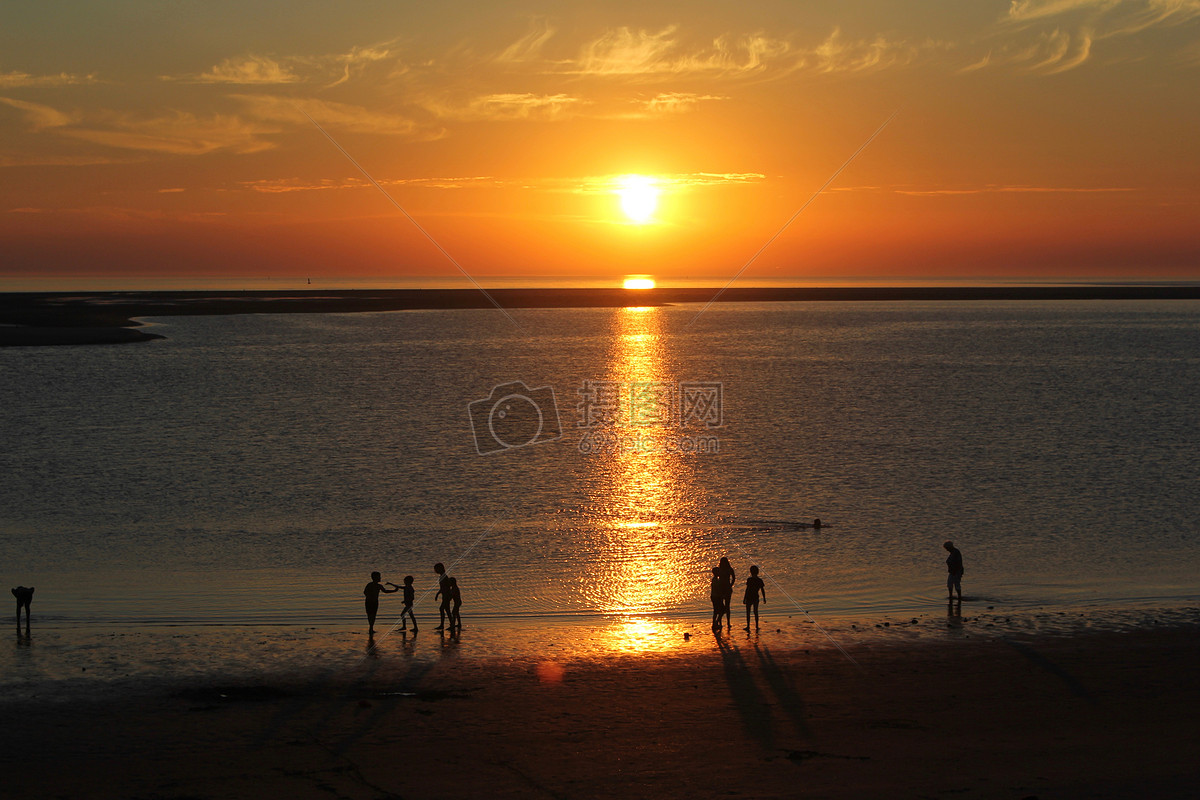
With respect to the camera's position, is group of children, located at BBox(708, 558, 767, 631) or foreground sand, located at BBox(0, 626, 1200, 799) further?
group of children, located at BBox(708, 558, 767, 631)

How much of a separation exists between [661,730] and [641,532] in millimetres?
15489

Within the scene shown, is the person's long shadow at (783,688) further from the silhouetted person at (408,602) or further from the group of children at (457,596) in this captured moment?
the silhouetted person at (408,602)

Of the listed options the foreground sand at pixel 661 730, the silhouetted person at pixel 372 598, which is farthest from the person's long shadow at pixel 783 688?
the silhouetted person at pixel 372 598

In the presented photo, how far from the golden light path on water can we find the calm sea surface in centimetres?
15

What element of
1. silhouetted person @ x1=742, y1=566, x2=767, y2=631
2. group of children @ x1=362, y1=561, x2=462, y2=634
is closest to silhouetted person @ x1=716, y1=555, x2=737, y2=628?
silhouetted person @ x1=742, y1=566, x2=767, y2=631

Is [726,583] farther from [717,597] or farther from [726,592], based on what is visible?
[717,597]

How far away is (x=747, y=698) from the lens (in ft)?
48.6

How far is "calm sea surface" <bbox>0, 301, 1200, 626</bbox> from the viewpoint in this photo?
74.0 ft

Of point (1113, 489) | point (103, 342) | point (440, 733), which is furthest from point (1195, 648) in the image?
point (103, 342)

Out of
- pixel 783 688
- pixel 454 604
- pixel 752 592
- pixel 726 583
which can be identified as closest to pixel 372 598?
pixel 454 604

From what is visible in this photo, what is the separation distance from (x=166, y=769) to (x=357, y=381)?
68.4 metres

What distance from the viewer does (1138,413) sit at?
2373 inches

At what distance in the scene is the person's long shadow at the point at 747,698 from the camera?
1341 centimetres

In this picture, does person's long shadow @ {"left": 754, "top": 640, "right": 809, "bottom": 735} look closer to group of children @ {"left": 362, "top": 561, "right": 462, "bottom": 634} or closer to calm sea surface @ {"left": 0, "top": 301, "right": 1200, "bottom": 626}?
calm sea surface @ {"left": 0, "top": 301, "right": 1200, "bottom": 626}
